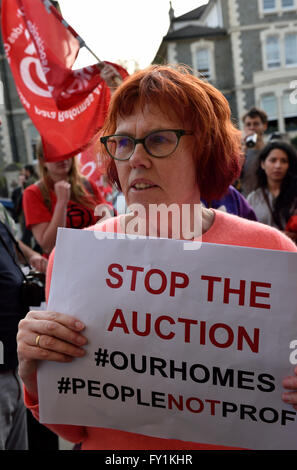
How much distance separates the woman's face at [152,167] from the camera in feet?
3.96

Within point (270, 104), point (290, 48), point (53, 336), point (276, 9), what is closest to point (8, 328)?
point (53, 336)

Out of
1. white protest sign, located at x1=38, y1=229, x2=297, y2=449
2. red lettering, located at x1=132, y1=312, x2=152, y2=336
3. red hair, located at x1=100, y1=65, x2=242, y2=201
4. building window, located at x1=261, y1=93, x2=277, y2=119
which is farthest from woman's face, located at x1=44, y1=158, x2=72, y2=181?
building window, located at x1=261, y1=93, x2=277, y2=119

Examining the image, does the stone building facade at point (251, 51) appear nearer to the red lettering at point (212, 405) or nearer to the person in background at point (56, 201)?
the person in background at point (56, 201)

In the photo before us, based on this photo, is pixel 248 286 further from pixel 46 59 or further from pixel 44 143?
pixel 46 59

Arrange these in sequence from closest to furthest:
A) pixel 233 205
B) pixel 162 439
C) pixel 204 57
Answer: pixel 162 439, pixel 233 205, pixel 204 57

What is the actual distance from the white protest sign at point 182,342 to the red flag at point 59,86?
5.93 ft

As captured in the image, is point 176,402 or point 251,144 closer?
point 176,402

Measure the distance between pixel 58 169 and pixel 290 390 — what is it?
2.14 meters

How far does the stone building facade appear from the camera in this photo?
23219mm

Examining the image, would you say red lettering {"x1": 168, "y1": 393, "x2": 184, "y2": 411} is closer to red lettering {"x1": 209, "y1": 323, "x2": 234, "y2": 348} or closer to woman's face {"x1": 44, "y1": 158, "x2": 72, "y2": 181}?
red lettering {"x1": 209, "y1": 323, "x2": 234, "y2": 348}

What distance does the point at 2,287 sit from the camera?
1.78 meters

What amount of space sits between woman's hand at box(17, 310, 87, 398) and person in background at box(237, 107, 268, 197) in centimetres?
291

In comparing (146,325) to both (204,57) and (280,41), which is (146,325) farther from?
(280,41)

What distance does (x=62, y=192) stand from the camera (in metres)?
2.59
